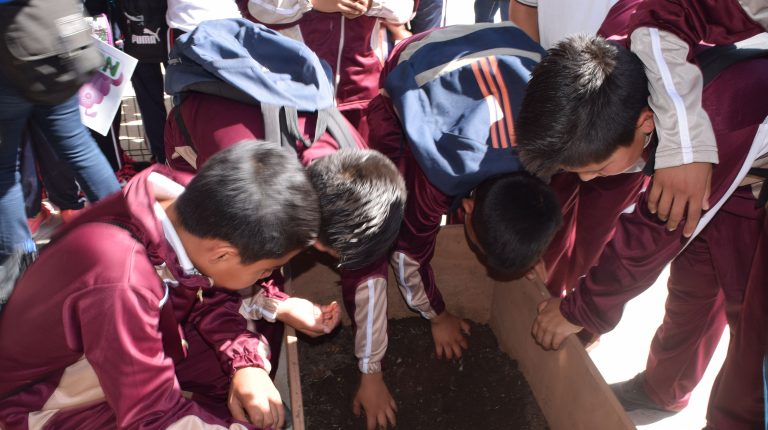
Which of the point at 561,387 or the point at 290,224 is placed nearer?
the point at 290,224

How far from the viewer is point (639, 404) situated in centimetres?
194

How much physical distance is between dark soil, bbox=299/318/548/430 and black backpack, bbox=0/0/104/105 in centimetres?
103

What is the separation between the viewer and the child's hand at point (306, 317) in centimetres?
151

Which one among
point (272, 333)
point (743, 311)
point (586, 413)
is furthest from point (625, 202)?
point (272, 333)

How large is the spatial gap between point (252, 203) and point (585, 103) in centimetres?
68

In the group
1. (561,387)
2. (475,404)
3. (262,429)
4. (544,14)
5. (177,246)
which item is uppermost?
(544,14)

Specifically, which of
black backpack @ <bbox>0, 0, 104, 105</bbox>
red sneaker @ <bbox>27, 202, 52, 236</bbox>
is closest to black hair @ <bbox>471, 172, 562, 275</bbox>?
black backpack @ <bbox>0, 0, 104, 105</bbox>

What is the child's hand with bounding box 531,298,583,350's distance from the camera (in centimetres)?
156

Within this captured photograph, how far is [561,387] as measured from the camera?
5.36 ft

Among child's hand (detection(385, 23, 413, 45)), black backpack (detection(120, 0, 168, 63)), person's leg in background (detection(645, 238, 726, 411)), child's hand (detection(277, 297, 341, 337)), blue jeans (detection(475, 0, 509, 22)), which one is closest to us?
child's hand (detection(277, 297, 341, 337))

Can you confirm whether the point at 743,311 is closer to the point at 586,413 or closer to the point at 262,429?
the point at 586,413

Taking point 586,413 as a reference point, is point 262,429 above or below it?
above

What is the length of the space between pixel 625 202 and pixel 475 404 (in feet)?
2.49

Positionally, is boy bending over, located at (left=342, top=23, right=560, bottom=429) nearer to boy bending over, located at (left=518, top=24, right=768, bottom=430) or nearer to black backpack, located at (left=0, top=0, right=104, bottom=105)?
boy bending over, located at (left=518, top=24, right=768, bottom=430)
